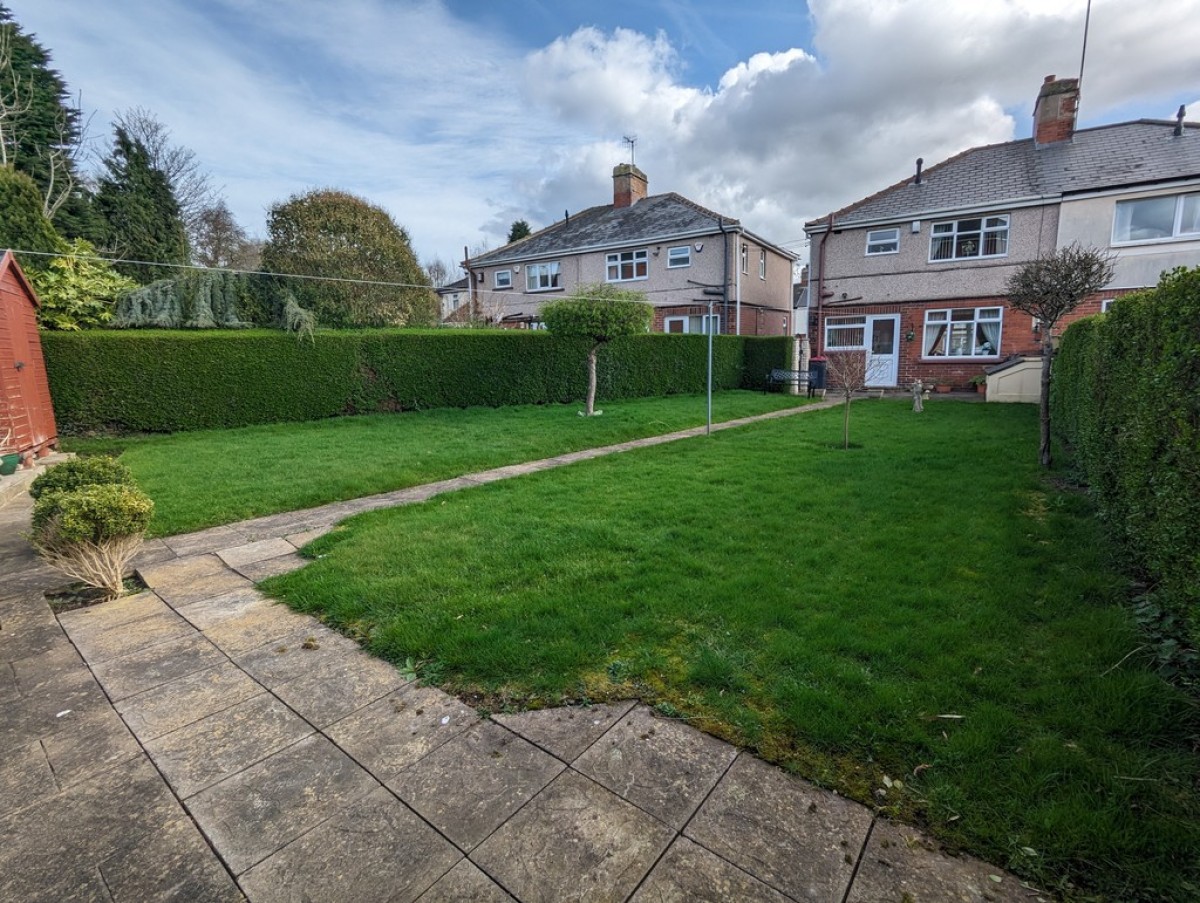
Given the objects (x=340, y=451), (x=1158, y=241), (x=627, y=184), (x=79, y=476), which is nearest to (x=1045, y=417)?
(x=340, y=451)

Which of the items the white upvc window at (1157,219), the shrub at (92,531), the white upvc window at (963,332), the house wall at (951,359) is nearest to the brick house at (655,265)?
the house wall at (951,359)

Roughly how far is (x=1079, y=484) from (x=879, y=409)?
738 centimetres

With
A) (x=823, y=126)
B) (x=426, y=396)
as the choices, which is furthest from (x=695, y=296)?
(x=426, y=396)

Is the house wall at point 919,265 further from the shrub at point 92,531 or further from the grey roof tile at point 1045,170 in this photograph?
the shrub at point 92,531

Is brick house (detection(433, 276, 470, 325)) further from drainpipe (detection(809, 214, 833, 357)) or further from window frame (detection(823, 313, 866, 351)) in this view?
window frame (detection(823, 313, 866, 351))

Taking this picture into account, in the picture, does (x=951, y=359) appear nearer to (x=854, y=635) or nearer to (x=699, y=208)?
(x=699, y=208)

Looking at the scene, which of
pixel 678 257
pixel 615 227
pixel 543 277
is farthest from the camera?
pixel 543 277

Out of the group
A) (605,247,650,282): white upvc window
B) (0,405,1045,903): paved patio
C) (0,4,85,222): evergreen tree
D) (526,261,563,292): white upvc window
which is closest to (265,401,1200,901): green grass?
(0,405,1045,903): paved patio

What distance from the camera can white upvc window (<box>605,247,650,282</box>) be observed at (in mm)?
21703

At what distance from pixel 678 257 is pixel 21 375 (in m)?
18.2

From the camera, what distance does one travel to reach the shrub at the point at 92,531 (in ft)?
12.0

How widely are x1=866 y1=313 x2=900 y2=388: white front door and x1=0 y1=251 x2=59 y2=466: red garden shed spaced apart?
19.0 meters

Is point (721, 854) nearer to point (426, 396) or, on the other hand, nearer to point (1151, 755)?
point (1151, 755)

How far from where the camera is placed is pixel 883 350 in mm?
17828
